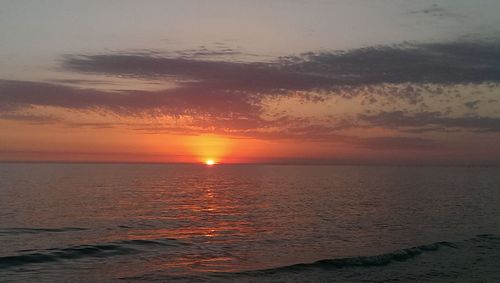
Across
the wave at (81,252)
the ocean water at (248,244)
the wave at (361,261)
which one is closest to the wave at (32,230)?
the ocean water at (248,244)

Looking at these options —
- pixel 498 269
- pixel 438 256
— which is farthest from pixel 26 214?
pixel 498 269

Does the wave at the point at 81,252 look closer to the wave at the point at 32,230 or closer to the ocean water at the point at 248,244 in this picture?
the ocean water at the point at 248,244

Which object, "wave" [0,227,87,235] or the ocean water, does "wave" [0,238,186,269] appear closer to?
the ocean water

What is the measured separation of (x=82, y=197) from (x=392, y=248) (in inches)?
2223

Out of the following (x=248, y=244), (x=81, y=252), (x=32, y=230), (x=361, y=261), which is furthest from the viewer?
(x=32, y=230)

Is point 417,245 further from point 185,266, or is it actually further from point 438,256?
point 185,266

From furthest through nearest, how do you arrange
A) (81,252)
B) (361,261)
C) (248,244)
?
(248,244) → (81,252) → (361,261)

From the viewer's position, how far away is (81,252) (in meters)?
34.3

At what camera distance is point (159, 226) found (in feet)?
155

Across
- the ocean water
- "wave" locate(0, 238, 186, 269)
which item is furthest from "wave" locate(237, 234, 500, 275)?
"wave" locate(0, 238, 186, 269)

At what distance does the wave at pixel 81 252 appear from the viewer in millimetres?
31469

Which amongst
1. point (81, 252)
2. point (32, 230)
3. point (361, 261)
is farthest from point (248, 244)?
point (32, 230)

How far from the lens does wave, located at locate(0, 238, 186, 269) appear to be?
103ft

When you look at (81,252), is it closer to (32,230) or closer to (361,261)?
(32,230)
